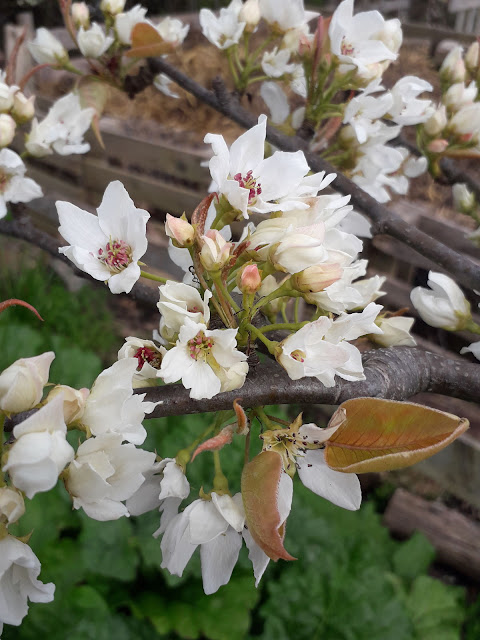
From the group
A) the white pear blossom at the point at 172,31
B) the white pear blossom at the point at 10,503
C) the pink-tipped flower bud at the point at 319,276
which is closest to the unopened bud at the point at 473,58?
the white pear blossom at the point at 172,31

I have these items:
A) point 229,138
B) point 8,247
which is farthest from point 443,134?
point 8,247

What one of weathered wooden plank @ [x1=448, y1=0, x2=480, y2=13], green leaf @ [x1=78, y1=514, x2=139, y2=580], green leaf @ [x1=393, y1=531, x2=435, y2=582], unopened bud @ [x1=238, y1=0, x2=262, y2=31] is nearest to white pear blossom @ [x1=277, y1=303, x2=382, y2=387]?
unopened bud @ [x1=238, y1=0, x2=262, y2=31]

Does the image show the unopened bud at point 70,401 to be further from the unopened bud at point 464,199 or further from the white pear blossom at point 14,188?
the unopened bud at point 464,199

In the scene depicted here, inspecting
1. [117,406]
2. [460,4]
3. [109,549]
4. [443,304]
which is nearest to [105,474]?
[117,406]

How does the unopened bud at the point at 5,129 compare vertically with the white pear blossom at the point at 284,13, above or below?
below

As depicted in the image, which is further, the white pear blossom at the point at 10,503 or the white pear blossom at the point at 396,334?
the white pear blossom at the point at 396,334

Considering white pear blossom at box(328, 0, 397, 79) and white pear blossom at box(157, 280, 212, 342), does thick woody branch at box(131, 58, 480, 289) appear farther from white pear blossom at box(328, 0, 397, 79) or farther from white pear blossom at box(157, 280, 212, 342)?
white pear blossom at box(157, 280, 212, 342)
